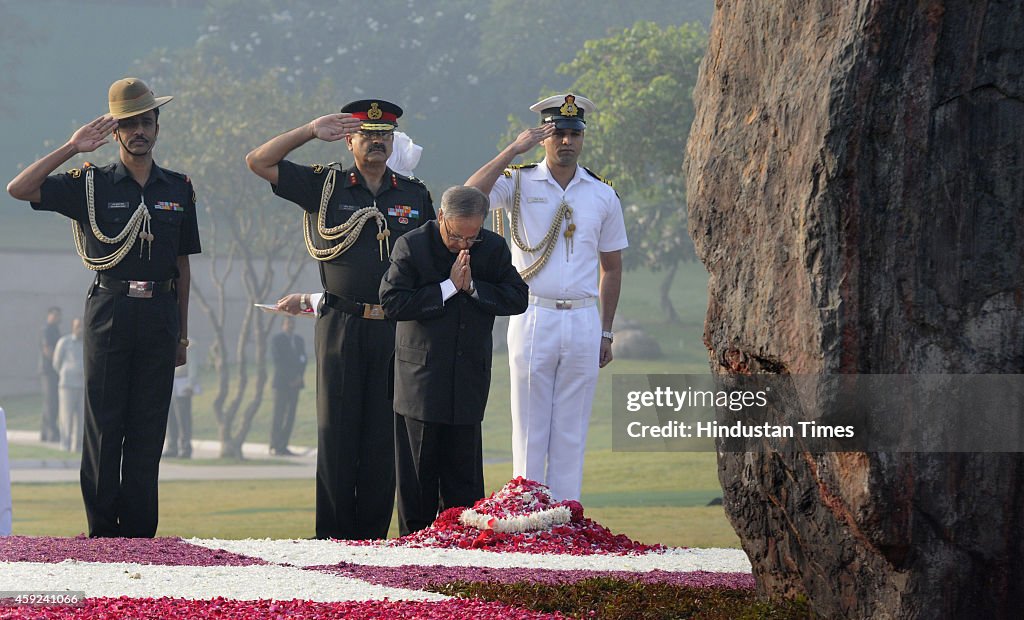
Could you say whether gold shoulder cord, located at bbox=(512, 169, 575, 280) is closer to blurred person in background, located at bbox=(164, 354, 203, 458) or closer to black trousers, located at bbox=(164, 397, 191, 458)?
blurred person in background, located at bbox=(164, 354, 203, 458)

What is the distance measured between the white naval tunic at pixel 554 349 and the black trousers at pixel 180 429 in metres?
16.1

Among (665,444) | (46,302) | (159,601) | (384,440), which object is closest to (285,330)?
(665,444)

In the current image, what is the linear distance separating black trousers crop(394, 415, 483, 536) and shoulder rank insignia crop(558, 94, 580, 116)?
191cm

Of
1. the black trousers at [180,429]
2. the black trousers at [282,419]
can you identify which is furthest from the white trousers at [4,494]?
the black trousers at [282,419]

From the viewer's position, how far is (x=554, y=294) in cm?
799

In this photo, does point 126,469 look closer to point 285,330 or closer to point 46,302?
point 285,330

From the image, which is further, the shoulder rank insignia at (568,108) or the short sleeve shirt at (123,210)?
the shoulder rank insignia at (568,108)

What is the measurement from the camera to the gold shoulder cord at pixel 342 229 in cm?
752

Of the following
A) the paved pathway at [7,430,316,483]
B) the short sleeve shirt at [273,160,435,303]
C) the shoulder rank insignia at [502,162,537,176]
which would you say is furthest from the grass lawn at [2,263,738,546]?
the short sleeve shirt at [273,160,435,303]

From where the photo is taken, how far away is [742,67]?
509cm

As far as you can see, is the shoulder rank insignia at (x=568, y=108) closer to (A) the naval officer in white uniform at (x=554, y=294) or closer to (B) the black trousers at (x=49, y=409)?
(A) the naval officer in white uniform at (x=554, y=294)

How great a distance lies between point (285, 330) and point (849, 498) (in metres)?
→ 20.2

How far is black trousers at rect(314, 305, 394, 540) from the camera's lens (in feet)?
24.7

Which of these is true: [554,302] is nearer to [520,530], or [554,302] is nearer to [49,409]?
[520,530]
